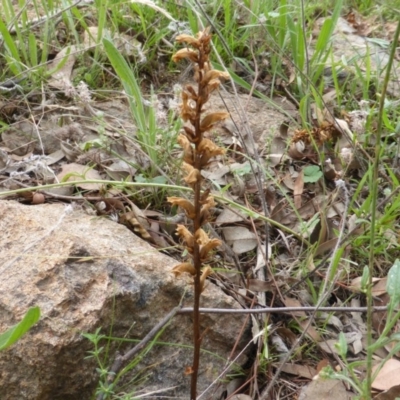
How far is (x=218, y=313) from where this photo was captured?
76.4 inches

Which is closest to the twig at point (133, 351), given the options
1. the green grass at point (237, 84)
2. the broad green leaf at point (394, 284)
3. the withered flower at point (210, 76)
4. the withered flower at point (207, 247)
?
the green grass at point (237, 84)

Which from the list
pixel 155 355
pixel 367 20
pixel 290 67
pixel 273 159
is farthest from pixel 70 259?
pixel 367 20

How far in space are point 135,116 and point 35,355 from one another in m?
1.10

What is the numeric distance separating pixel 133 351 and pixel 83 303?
0.67 ft

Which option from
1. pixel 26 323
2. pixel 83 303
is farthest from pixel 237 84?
pixel 26 323

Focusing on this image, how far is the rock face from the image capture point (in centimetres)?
169

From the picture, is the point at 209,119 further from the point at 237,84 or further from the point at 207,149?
the point at 237,84

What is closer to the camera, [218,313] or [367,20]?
[218,313]

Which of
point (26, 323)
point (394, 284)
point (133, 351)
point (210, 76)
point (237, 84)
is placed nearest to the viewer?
point (210, 76)

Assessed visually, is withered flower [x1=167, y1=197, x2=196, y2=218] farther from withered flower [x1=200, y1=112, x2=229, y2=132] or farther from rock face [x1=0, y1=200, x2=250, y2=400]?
rock face [x1=0, y1=200, x2=250, y2=400]

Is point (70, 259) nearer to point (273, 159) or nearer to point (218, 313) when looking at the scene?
point (218, 313)

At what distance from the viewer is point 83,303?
1771 millimetres

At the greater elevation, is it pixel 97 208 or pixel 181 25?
pixel 181 25

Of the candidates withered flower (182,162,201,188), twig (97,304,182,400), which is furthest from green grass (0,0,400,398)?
withered flower (182,162,201,188)
